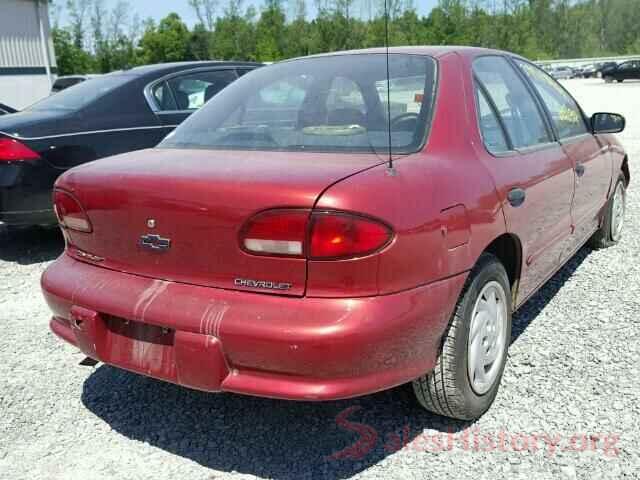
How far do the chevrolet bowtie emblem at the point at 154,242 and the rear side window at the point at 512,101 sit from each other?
5.37ft

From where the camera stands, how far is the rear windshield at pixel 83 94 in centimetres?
570

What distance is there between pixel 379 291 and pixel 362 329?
0.46 ft

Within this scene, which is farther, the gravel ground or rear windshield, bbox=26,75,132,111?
rear windshield, bbox=26,75,132,111

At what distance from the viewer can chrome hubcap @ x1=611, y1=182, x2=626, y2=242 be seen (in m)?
5.15

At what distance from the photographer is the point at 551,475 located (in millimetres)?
2396

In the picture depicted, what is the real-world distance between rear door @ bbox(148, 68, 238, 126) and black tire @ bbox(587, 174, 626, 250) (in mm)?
Result: 3578

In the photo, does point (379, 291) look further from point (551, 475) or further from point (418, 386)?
point (551, 475)

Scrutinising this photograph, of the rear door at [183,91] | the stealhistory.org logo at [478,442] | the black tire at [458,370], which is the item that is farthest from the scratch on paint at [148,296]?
the rear door at [183,91]

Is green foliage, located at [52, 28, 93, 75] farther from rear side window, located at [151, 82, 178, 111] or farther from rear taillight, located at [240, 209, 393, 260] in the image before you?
rear taillight, located at [240, 209, 393, 260]

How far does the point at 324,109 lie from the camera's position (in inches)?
116

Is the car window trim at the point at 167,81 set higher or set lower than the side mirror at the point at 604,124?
higher

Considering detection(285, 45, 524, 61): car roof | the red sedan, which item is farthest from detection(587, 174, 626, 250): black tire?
detection(285, 45, 524, 61): car roof

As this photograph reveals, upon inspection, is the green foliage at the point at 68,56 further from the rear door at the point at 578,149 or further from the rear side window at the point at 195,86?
the rear door at the point at 578,149

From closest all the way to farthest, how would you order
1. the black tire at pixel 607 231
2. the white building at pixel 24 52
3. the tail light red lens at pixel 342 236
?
the tail light red lens at pixel 342 236 < the black tire at pixel 607 231 < the white building at pixel 24 52
